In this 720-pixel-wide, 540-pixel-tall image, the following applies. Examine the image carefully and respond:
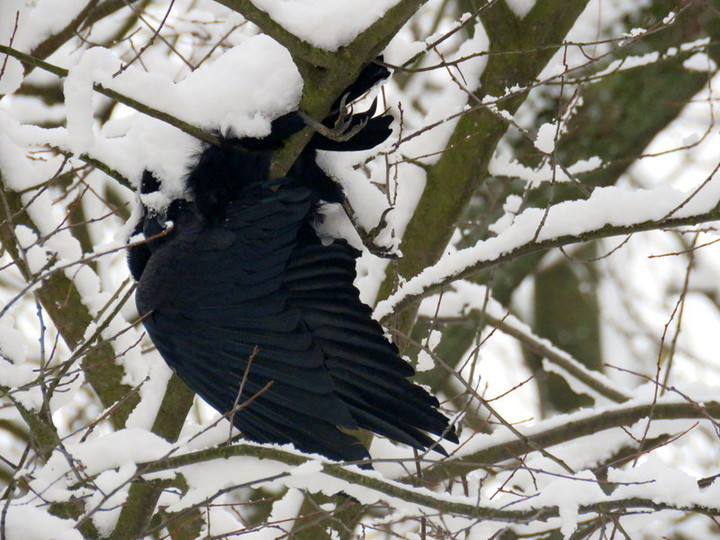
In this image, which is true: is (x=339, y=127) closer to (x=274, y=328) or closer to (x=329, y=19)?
(x=329, y=19)

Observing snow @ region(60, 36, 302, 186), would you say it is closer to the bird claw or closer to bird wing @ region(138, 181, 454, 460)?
the bird claw

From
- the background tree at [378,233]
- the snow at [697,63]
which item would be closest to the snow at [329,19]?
the background tree at [378,233]

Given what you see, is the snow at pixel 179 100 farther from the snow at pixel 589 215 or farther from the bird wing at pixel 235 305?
the snow at pixel 589 215

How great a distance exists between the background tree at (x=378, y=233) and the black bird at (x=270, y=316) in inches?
5.0

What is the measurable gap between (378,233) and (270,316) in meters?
0.54

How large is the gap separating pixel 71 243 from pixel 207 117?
118 centimetres

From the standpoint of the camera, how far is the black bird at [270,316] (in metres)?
2.71

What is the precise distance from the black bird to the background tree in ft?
0.42

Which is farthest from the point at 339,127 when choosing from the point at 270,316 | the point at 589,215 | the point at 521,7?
the point at 521,7

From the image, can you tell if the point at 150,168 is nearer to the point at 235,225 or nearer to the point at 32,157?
the point at 235,225

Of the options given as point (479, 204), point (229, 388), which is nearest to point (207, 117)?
point (229, 388)

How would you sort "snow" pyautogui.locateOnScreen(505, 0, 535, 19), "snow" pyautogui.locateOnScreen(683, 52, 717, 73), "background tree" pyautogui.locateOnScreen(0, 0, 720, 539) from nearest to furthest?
"background tree" pyautogui.locateOnScreen(0, 0, 720, 539), "snow" pyautogui.locateOnScreen(505, 0, 535, 19), "snow" pyautogui.locateOnScreen(683, 52, 717, 73)

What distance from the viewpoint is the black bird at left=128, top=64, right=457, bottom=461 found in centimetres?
271

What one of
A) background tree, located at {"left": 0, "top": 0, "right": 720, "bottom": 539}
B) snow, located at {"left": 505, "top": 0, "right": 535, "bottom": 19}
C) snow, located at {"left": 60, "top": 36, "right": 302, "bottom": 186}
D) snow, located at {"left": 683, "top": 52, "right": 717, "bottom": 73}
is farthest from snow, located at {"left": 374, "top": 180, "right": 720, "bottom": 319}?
snow, located at {"left": 683, "top": 52, "right": 717, "bottom": 73}
